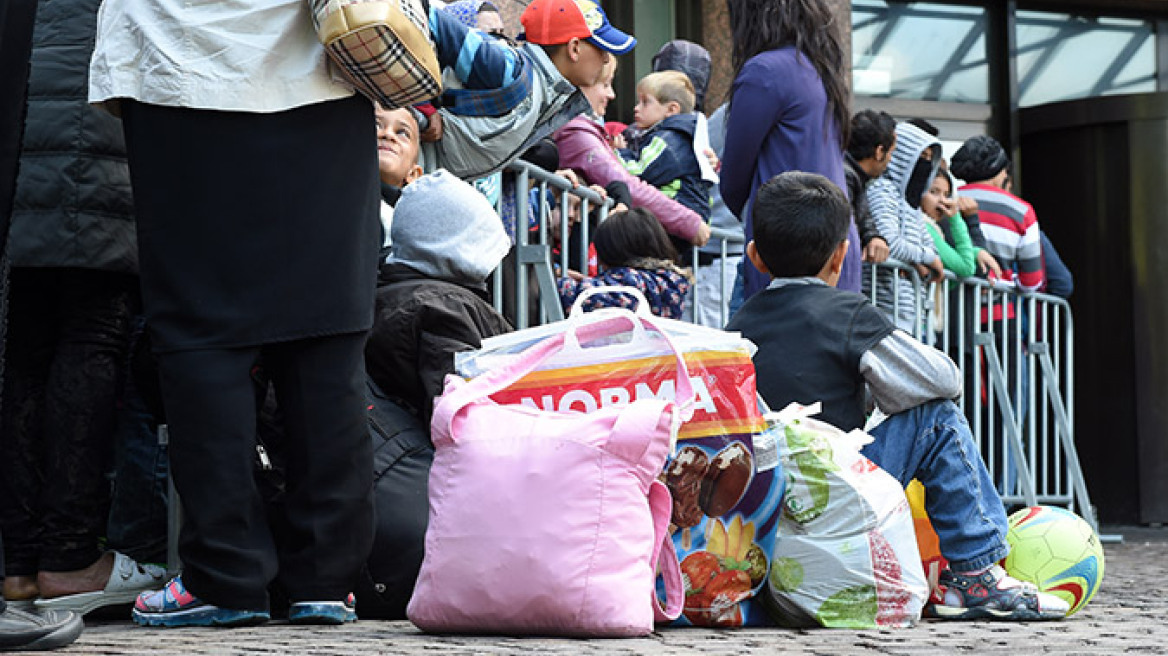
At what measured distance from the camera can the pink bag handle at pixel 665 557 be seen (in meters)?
4.01

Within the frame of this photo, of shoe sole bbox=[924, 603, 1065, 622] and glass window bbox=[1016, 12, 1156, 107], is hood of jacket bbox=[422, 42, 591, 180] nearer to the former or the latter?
shoe sole bbox=[924, 603, 1065, 622]

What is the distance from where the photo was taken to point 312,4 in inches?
152

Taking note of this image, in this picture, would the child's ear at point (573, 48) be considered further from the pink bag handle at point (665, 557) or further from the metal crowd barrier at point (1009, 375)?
the metal crowd barrier at point (1009, 375)

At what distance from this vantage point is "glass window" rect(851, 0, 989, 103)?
12.4 metres

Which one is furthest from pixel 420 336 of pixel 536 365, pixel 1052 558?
pixel 1052 558

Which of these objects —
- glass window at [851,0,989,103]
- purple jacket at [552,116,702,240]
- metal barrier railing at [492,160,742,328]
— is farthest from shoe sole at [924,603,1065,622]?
glass window at [851,0,989,103]

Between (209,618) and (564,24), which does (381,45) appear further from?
(564,24)

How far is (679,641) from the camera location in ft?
12.3

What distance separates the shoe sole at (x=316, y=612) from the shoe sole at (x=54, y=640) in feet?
2.37

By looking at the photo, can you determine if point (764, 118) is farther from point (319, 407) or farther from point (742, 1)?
point (319, 407)

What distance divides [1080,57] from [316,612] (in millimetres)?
10650

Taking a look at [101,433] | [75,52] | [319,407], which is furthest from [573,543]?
[75,52]

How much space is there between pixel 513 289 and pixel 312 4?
220 centimetres

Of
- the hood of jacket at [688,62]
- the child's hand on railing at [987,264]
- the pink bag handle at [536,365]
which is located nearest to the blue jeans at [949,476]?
the pink bag handle at [536,365]
